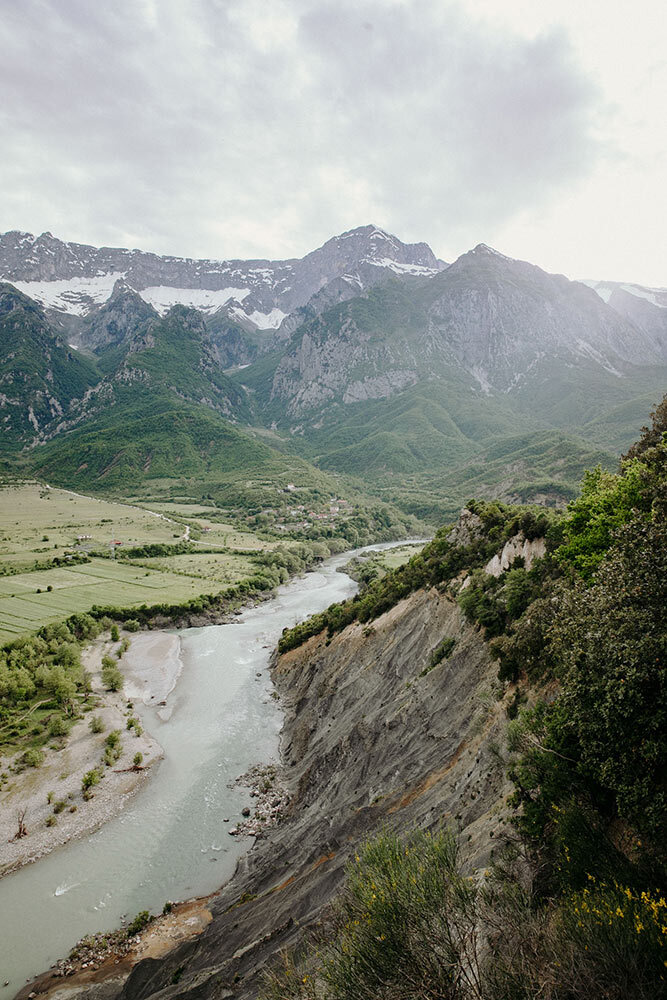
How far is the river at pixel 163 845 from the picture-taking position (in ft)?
81.8

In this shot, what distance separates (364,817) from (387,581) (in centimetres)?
2839

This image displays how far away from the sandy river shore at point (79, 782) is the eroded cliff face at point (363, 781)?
485 inches

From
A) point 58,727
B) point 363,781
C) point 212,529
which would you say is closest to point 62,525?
point 212,529

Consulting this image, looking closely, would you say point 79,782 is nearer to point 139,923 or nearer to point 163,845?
point 163,845

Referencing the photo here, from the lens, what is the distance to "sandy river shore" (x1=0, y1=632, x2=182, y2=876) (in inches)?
1214

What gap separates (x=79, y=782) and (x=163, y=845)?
1071cm

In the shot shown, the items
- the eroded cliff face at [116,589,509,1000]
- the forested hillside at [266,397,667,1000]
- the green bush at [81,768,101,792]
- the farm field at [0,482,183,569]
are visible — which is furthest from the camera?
the farm field at [0,482,183,569]

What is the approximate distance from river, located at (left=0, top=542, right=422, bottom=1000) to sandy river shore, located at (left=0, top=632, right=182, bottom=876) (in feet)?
3.13

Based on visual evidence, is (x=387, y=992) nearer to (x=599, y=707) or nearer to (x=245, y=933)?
(x=599, y=707)

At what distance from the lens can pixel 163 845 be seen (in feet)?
99.7

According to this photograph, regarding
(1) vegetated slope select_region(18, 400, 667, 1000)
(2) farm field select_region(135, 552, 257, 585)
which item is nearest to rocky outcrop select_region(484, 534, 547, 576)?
(1) vegetated slope select_region(18, 400, 667, 1000)

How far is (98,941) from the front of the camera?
2358 centimetres

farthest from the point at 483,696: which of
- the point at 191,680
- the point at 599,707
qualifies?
the point at 191,680

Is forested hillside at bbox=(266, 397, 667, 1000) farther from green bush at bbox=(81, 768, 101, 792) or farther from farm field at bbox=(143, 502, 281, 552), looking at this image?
farm field at bbox=(143, 502, 281, 552)
